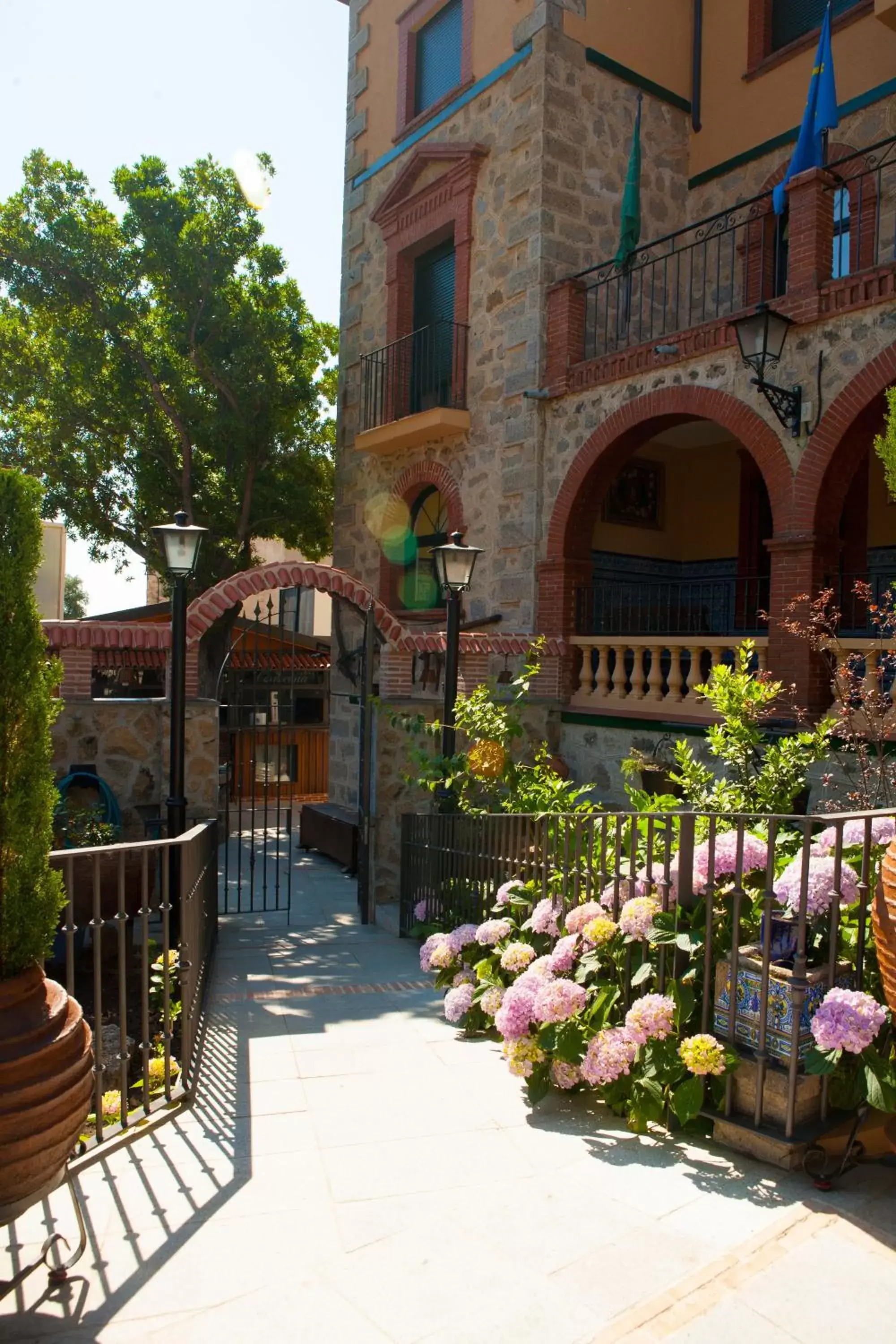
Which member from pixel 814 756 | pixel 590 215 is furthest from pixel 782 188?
pixel 814 756

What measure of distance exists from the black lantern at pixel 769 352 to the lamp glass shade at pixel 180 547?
4592mm

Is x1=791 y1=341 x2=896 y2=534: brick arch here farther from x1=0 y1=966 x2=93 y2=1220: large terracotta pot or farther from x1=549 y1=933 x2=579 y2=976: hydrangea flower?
x1=0 y1=966 x2=93 y2=1220: large terracotta pot

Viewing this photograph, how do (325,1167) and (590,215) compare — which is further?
Answer: (590,215)

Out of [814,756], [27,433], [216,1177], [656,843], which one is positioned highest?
[27,433]

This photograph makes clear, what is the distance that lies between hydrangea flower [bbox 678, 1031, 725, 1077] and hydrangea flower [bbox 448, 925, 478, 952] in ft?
6.74

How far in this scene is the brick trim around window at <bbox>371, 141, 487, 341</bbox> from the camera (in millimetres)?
11234

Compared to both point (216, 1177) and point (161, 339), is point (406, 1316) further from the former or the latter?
point (161, 339)

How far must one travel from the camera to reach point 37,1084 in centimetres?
231

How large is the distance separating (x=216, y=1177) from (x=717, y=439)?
1090cm

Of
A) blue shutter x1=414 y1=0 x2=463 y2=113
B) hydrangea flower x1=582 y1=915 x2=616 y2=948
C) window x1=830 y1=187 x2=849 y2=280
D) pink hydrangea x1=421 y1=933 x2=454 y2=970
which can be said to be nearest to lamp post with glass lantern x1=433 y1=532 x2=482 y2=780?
pink hydrangea x1=421 y1=933 x2=454 y2=970

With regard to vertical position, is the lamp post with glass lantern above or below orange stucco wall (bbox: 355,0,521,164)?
below

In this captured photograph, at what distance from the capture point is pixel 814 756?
4879mm

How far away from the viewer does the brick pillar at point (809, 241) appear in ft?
25.2

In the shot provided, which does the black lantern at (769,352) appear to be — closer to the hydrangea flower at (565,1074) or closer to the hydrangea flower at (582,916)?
the hydrangea flower at (582,916)
